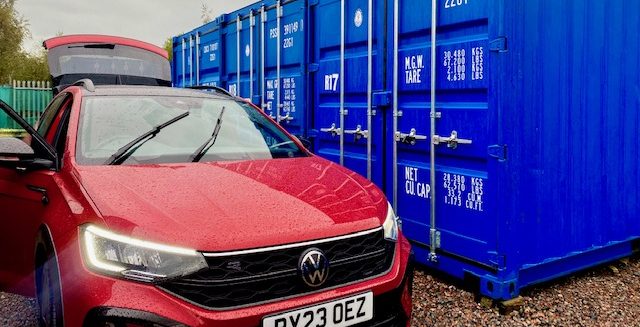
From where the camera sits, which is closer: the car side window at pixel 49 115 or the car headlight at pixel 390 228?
the car headlight at pixel 390 228

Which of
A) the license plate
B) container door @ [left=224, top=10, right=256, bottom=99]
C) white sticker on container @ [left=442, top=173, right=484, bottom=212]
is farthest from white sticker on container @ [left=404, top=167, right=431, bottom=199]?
container door @ [left=224, top=10, right=256, bottom=99]

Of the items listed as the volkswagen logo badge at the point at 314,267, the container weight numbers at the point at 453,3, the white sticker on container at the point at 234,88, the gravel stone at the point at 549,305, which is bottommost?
the gravel stone at the point at 549,305

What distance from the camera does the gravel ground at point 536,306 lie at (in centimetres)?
393

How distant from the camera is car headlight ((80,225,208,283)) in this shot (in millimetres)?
2207

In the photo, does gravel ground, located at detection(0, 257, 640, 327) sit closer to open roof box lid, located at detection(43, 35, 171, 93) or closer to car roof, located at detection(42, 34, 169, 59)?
open roof box lid, located at detection(43, 35, 171, 93)

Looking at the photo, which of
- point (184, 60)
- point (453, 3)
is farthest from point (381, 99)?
point (184, 60)

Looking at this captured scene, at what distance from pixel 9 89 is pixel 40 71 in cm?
1675

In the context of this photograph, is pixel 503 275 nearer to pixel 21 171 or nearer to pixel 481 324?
pixel 481 324

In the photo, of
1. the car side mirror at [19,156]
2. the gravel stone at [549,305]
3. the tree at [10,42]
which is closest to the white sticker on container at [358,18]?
the gravel stone at [549,305]

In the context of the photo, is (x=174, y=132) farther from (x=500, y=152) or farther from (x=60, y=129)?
(x=500, y=152)

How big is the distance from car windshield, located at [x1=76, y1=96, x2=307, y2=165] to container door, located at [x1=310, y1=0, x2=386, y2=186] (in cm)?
162

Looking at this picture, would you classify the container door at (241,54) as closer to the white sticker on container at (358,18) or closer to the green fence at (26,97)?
the white sticker on container at (358,18)

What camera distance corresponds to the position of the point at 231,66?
28.0ft

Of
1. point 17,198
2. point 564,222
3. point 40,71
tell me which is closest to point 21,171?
point 17,198
